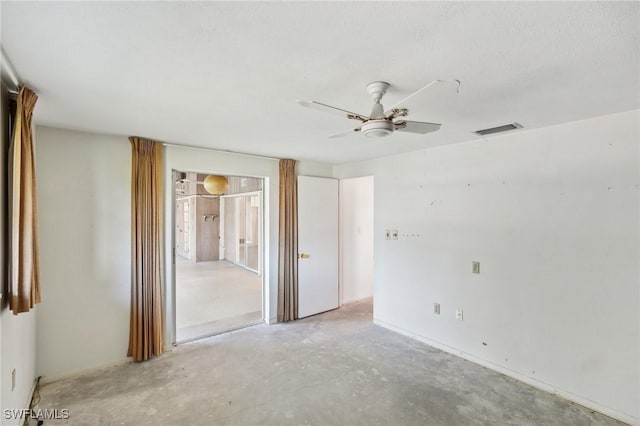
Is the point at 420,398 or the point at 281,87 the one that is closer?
the point at 281,87

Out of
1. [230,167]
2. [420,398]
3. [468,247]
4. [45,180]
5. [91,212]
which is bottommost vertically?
[420,398]

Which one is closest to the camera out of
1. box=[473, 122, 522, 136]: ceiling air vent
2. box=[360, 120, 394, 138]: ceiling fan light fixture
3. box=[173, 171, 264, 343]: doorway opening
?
box=[360, 120, 394, 138]: ceiling fan light fixture

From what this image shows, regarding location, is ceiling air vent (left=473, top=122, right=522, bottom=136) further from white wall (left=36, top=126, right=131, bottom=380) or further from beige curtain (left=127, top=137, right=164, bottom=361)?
white wall (left=36, top=126, right=131, bottom=380)

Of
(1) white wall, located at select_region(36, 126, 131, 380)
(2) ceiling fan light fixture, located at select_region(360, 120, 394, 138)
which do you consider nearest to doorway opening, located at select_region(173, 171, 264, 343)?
(1) white wall, located at select_region(36, 126, 131, 380)

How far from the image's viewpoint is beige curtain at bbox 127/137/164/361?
3.13 meters

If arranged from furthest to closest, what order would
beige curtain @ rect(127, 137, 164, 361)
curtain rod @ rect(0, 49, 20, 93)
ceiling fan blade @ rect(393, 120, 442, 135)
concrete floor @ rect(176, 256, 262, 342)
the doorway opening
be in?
the doorway opening → concrete floor @ rect(176, 256, 262, 342) → beige curtain @ rect(127, 137, 164, 361) → ceiling fan blade @ rect(393, 120, 442, 135) → curtain rod @ rect(0, 49, 20, 93)

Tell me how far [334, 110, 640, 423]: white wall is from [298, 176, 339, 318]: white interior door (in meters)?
1.31

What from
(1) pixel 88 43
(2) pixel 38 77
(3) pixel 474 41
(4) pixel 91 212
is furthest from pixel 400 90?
(4) pixel 91 212

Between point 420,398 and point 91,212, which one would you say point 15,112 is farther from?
point 420,398

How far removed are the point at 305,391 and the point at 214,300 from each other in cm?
337

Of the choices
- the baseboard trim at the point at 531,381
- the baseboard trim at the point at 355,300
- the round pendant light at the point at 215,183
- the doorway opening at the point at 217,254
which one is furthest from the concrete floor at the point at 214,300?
the baseboard trim at the point at 531,381

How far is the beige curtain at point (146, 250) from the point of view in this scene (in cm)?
313

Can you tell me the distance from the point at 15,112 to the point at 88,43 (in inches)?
42.5

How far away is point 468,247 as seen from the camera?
3.28m
